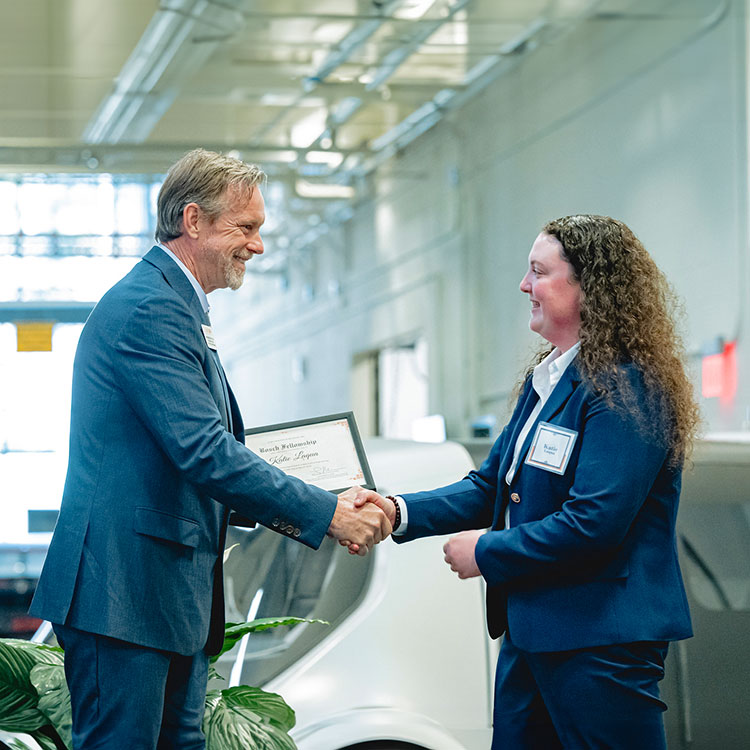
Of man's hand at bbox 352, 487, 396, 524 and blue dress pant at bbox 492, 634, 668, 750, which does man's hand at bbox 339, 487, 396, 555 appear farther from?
blue dress pant at bbox 492, 634, 668, 750

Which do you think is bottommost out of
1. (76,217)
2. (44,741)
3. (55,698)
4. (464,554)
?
(44,741)

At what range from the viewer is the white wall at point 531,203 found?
6406 millimetres

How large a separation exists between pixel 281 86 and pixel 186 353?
7.80 m

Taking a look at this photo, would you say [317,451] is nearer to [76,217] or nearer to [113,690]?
[113,690]

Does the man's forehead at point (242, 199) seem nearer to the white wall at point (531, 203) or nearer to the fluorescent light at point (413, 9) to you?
the white wall at point (531, 203)

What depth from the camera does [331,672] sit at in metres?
2.85

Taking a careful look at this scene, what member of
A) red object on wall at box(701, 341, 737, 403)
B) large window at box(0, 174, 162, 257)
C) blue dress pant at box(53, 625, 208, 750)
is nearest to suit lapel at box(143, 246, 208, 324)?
blue dress pant at box(53, 625, 208, 750)

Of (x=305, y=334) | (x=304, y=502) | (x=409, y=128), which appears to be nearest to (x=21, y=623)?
(x=304, y=502)

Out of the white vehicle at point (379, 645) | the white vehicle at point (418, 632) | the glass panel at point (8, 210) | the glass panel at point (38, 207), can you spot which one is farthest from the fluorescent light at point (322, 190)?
the white vehicle at point (379, 645)

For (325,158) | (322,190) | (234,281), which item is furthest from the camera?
(322,190)

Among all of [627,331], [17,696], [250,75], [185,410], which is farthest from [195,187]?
[250,75]

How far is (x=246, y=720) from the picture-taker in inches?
95.5

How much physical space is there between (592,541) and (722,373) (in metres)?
4.35

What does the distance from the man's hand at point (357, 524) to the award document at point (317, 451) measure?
2.7 inches
